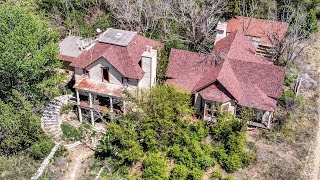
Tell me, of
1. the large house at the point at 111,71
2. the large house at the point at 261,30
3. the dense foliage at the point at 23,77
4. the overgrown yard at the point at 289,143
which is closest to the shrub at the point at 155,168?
the overgrown yard at the point at 289,143

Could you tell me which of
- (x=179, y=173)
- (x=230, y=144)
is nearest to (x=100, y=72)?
(x=179, y=173)

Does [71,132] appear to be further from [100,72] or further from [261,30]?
[261,30]

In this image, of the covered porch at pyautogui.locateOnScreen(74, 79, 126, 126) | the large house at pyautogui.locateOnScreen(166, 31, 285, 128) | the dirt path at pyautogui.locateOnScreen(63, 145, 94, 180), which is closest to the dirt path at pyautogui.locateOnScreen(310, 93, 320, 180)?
the large house at pyautogui.locateOnScreen(166, 31, 285, 128)

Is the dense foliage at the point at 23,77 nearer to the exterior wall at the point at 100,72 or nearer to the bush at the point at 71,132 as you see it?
the bush at the point at 71,132

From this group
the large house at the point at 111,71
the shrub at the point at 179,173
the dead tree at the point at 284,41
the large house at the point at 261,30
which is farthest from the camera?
the large house at the point at 261,30

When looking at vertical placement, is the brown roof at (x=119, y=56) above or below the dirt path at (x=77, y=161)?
above

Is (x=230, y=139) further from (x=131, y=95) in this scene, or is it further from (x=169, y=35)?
(x=169, y=35)

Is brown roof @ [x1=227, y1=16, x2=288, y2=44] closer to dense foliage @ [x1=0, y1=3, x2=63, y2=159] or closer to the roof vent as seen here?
the roof vent
